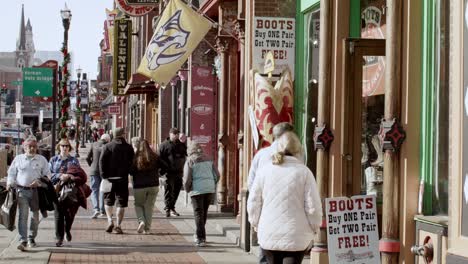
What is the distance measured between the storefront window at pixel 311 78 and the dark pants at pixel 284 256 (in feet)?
17.8

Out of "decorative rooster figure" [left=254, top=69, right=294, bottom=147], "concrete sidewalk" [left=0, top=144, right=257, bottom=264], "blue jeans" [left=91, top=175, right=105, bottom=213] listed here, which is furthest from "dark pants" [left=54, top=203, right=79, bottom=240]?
"blue jeans" [left=91, top=175, right=105, bottom=213]

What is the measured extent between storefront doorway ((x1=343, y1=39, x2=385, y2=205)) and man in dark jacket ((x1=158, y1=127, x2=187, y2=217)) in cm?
853

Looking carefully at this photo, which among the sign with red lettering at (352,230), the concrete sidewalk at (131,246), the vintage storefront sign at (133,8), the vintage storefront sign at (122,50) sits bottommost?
the concrete sidewalk at (131,246)

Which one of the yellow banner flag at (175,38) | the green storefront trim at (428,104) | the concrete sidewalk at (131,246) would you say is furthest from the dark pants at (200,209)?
the green storefront trim at (428,104)

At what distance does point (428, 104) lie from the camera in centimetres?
906

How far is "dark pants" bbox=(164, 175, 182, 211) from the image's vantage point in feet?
65.6

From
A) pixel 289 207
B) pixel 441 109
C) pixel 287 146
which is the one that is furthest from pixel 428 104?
pixel 289 207

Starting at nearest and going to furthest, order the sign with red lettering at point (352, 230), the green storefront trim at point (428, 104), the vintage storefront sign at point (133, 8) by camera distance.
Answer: the sign with red lettering at point (352, 230) → the green storefront trim at point (428, 104) → the vintage storefront sign at point (133, 8)

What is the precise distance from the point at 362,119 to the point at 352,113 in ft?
0.96

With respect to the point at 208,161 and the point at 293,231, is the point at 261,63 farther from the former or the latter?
the point at 293,231

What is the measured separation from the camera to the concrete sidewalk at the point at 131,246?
13.1 m

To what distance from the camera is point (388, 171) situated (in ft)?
30.1

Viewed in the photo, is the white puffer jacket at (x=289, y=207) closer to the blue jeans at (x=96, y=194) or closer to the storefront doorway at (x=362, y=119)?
the storefront doorway at (x=362, y=119)

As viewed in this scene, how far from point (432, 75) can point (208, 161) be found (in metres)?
6.24
